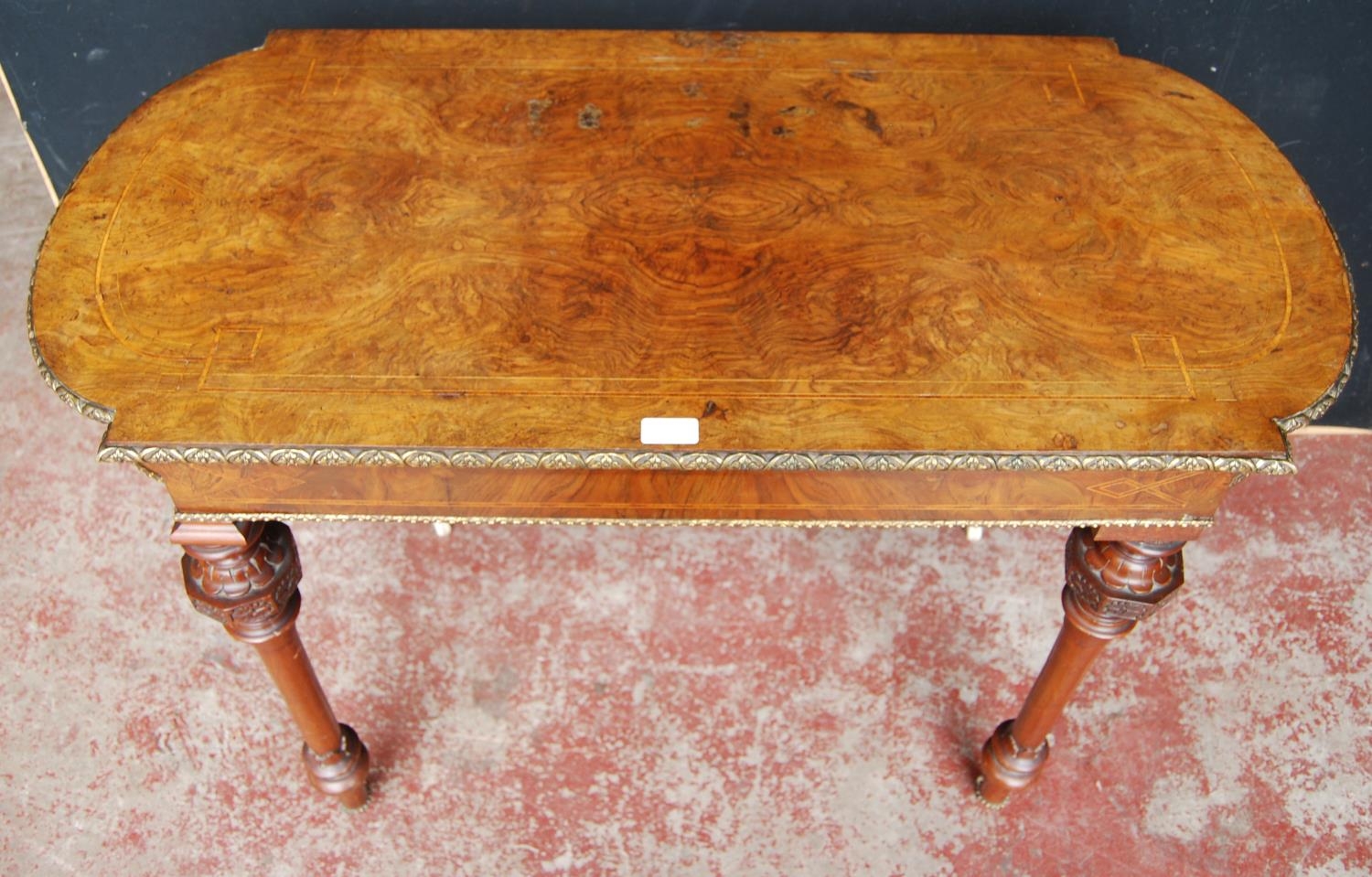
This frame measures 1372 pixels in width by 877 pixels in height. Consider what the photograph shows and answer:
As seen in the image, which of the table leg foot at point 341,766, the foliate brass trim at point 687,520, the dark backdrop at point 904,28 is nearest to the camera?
the foliate brass trim at point 687,520

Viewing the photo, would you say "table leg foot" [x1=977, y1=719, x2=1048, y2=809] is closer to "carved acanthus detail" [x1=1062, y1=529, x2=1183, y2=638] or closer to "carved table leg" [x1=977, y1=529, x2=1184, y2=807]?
"carved table leg" [x1=977, y1=529, x2=1184, y2=807]

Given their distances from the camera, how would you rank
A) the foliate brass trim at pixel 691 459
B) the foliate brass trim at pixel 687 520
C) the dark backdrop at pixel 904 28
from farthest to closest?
the dark backdrop at pixel 904 28 < the foliate brass trim at pixel 687 520 < the foliate brass trim at pixel 691 459

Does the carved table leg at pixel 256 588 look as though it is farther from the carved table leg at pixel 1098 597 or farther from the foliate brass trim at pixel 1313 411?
the foliate brass trim at pixel 1313 411

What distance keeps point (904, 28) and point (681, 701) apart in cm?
147

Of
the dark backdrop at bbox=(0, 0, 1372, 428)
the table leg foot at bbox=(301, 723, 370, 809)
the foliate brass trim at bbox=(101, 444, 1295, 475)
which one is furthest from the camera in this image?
the dark backdrop at bbox=(0, 0, 1372, 428)

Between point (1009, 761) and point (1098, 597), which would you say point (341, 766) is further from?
point (1098, 597)

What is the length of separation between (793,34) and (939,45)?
27 centimetres

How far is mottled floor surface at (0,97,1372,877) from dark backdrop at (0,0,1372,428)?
885 millimetres

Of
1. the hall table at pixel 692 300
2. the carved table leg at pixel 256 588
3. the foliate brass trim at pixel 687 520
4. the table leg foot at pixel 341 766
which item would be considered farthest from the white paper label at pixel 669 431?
the table leg foot at pixel 341 766

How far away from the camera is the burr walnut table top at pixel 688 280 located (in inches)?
65.7

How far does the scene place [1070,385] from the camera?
1715 mm

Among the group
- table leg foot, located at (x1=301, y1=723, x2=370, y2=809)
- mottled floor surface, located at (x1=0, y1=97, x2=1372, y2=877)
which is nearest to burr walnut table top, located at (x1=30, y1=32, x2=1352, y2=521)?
table leg foot, located at (x1=301, y1=723, x2=370, y2=809)

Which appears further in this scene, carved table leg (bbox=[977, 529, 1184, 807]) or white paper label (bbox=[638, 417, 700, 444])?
carved table leg (bbox=[977, 529, 1184, 807])

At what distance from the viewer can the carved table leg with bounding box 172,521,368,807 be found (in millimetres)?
1849
